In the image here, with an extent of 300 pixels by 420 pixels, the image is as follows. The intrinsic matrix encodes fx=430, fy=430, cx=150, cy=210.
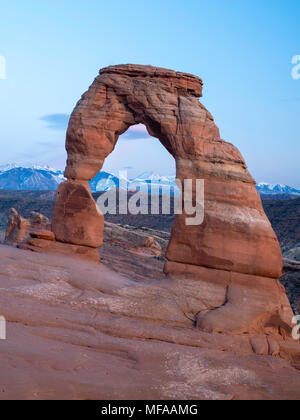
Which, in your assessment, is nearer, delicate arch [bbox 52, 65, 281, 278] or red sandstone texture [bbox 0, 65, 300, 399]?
red sandstone texture [bbox 0, 65, 300, 399]

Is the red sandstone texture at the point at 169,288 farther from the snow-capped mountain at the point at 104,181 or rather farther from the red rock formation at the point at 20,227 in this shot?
the snow-capped mountain at the point at 104,181

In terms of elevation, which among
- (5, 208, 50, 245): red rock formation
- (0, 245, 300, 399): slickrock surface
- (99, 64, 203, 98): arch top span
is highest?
(99, 64, 203, 98): arch top span

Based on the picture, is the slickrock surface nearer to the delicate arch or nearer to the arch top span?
the delicate arch

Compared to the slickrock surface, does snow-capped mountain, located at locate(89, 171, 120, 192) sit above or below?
above

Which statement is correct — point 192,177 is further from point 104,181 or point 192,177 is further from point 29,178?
point 29,178

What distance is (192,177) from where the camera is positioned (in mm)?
10664

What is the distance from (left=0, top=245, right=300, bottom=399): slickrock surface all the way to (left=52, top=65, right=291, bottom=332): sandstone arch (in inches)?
23.4

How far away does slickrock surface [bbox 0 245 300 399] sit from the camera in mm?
5723

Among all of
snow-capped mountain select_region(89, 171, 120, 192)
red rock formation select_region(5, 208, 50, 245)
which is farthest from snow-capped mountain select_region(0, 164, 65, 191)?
red rock formation select_region(5, 208, 50, 245)

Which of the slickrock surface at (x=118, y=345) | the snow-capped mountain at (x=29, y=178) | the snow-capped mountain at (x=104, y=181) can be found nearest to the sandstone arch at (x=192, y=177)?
the slickrock surface at (x=118, y=345)

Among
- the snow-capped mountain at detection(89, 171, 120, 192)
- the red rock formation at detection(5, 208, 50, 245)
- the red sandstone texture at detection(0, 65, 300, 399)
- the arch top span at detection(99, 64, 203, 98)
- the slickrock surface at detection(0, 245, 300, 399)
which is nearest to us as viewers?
the slickrock surface at detection(0, 245, 300, 399)

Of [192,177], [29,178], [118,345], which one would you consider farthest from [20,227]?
[29,178]
